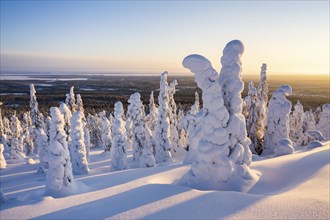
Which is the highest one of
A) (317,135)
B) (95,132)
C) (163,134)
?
(163,134)

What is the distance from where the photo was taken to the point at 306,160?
10.4 meters

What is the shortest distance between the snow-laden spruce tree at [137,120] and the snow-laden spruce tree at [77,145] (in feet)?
15.1

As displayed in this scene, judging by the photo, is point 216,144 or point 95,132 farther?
point 95,132

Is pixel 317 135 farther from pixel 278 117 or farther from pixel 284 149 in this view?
pixel 284 149

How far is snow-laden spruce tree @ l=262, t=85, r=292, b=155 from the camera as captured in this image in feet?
58.4

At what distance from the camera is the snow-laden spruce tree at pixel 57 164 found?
30.8 ft

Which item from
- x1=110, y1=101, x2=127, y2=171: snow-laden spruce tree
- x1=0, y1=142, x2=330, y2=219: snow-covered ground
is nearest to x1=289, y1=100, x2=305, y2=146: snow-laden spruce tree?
x1=110, y1=101, x2=127, y2=171: snow-laden spruce tree

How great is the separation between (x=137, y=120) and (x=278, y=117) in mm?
11208

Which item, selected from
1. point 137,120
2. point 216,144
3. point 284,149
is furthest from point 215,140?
point 137,120

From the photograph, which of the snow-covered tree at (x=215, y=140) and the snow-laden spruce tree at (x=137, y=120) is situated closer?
the snow-covered tree at (x=215, y=140)

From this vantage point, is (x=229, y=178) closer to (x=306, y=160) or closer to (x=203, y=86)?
(x=203, y=86)

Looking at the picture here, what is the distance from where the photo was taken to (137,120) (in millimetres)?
22250

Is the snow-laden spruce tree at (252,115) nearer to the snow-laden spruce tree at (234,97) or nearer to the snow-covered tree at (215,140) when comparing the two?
the snow-laden spruce tree at (234,97)

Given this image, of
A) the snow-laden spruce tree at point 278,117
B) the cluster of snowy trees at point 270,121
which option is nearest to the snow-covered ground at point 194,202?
the cluster of snowy trees at point 270,121
